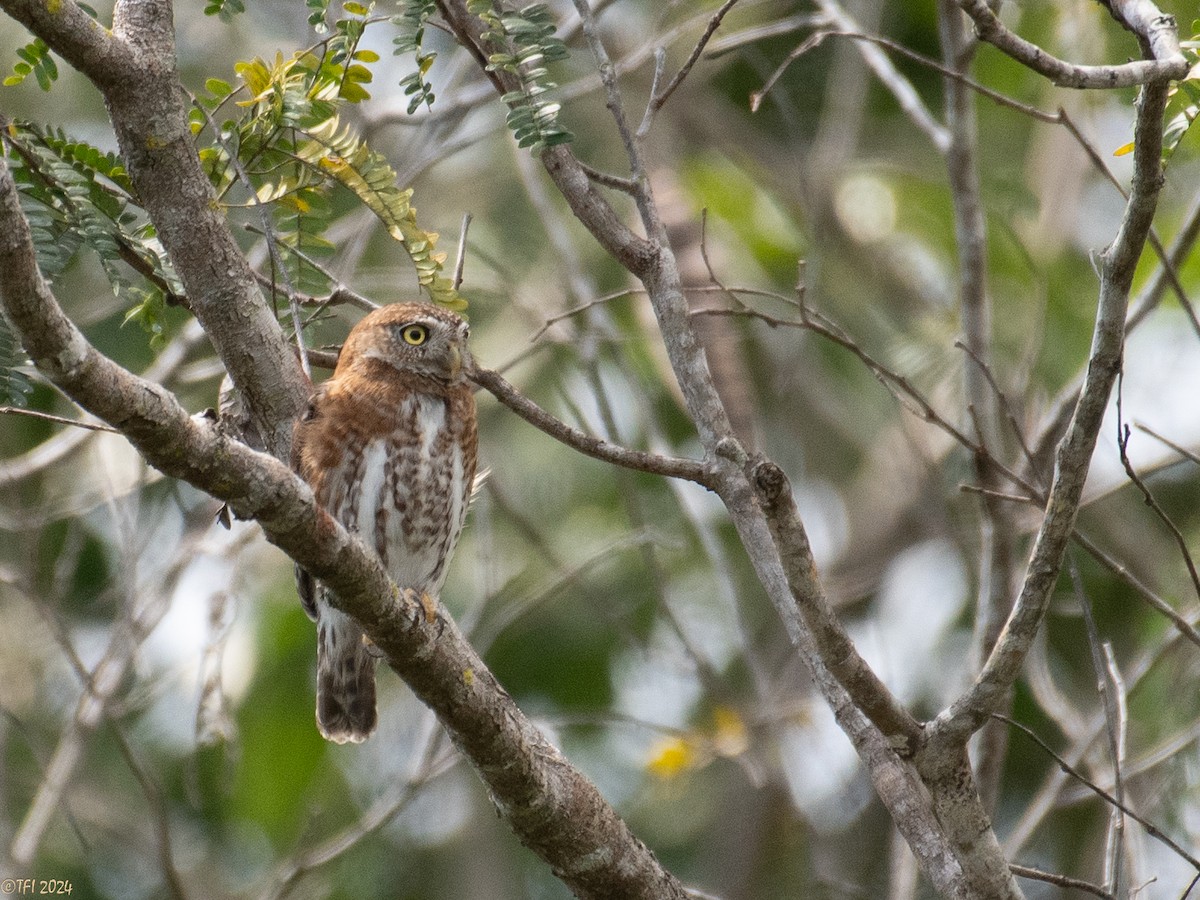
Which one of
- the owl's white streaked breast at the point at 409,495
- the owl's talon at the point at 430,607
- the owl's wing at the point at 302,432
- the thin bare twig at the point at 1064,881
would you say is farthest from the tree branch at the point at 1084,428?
the owl's wing at the point at 302,432

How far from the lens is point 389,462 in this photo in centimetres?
457

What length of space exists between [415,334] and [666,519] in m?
5.59

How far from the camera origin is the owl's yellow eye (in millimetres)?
4777

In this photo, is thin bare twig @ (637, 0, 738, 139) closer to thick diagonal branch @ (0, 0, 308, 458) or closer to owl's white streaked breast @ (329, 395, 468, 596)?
thick diagonal branch @ (0, 0, 308, 458)

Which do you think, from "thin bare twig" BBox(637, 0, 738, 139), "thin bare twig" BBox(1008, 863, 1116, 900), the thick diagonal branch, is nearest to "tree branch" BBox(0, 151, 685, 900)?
the thick diagonal branch

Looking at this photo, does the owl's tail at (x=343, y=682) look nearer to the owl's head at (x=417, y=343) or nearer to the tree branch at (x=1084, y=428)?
the owl's head at (x=417, y=343)

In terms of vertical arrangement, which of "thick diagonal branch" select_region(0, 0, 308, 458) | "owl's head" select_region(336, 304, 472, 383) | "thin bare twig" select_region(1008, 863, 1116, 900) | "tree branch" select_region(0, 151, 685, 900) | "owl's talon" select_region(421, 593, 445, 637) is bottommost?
"thin bare twig" select_region(1008, 863, 1116, 900)

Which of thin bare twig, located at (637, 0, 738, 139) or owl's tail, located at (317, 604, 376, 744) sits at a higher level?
thin bare twig, located at (637, 0, 738, 139)

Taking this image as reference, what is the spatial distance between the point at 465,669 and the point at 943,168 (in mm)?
8116

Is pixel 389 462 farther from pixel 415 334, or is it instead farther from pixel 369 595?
pixel 369 595

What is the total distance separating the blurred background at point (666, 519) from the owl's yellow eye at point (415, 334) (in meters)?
1.43

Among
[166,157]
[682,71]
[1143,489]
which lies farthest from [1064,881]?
[166,157]

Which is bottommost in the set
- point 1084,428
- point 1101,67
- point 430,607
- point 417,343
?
point 1084,428

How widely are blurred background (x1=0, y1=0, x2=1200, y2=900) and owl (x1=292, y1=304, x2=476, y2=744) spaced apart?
1.21 metres
